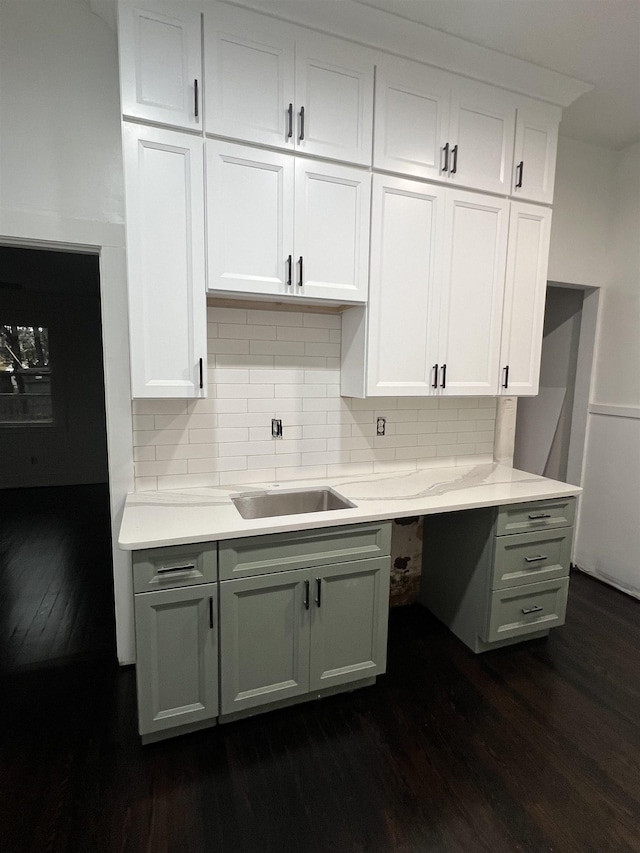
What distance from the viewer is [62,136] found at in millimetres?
1880

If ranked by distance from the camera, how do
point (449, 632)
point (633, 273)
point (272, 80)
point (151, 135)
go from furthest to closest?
point (633, 273)
point (449, 632)
point (272, 80)
point (151, 135)

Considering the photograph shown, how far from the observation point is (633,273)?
3.01 metres

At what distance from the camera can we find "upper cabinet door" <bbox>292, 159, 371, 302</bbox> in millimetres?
1947

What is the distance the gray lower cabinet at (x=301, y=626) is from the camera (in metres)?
1.76

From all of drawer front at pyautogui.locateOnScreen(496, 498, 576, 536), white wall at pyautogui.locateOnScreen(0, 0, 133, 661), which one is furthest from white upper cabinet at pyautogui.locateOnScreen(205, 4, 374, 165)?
drawer front at pyautogui.locateOnScreen(496, 498, 576, 536)

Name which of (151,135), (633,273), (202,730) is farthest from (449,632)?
(151,135)

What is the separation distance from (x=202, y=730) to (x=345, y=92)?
2817 mm

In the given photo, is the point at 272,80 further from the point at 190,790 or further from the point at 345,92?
the point at 190,790

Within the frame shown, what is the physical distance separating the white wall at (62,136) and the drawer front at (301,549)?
3.67ft

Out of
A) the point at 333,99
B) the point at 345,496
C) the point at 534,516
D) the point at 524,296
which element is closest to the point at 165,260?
the point at 333,99

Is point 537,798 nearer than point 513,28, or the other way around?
point 537,798

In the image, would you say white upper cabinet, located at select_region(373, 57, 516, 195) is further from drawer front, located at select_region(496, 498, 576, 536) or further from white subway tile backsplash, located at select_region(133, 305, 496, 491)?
drawer front, located at select_region(496, 498, 576, 536)

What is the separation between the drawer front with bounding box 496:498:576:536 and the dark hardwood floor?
7.03 ft

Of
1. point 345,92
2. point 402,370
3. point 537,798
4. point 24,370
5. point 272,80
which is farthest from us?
point 24,370
